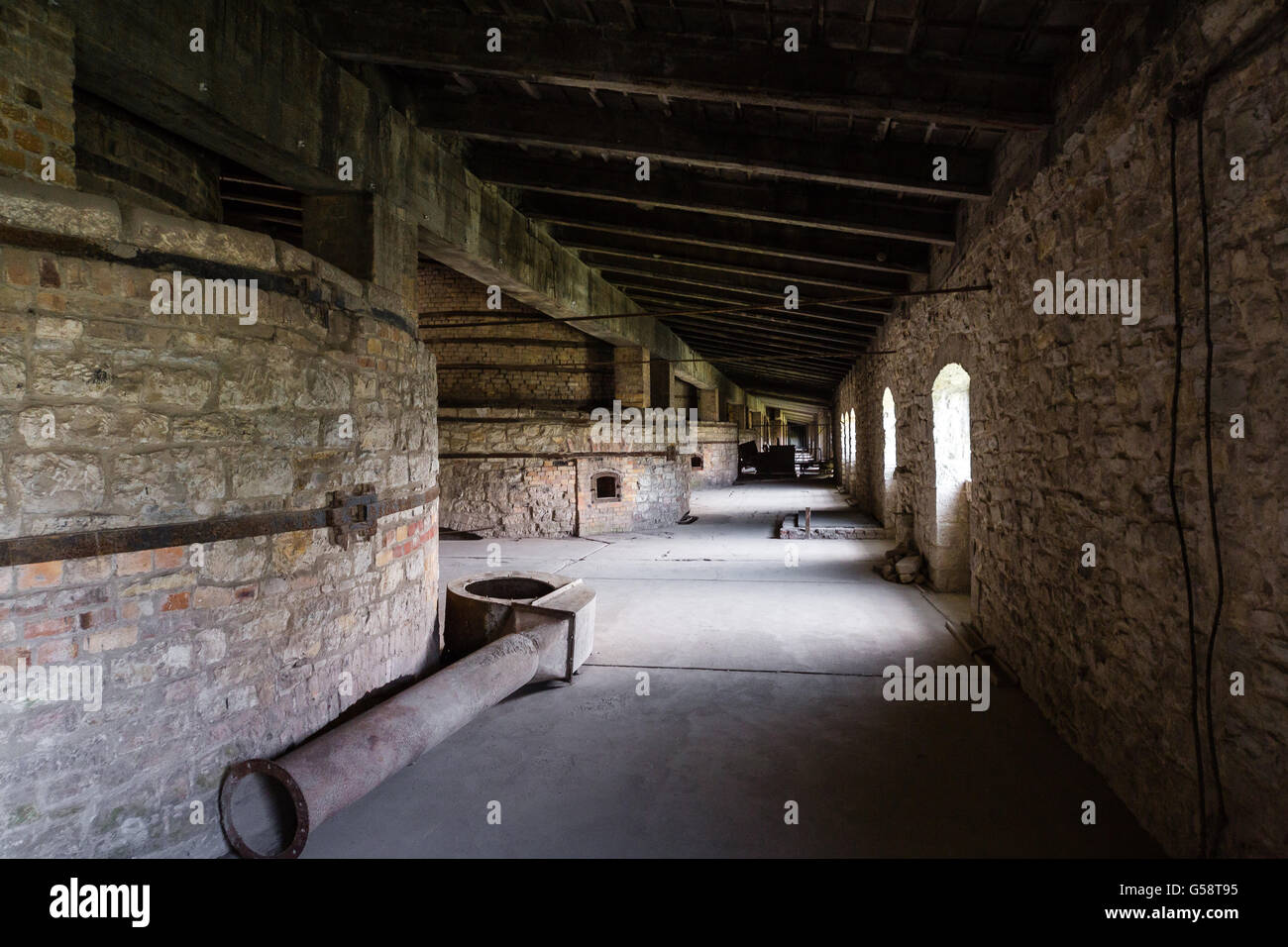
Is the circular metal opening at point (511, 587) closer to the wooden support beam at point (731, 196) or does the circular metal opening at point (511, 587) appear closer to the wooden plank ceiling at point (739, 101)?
the wooden plank ceiling at point (739, 101)

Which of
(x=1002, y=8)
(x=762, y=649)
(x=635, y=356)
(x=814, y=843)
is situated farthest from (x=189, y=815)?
(x=635, y=356)

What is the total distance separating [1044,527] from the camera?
12.5ft

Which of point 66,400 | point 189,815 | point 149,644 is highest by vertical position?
point 66,400

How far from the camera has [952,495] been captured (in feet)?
21.4

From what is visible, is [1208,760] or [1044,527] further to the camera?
[1044,527]

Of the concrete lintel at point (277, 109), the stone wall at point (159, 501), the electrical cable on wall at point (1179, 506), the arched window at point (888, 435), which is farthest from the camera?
the arched window at point (888, 435)

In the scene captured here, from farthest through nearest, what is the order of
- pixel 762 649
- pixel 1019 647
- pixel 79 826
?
pixel 762 649
pixel 1019 647
pixel 79 826

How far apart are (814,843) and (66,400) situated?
334 cm

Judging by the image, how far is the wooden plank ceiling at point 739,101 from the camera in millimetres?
3434

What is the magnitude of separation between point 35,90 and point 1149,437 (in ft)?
15.5

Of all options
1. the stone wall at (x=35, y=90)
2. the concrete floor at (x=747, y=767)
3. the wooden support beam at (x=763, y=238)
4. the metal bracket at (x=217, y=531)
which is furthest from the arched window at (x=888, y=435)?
the stone wall at (x=35, y=90)

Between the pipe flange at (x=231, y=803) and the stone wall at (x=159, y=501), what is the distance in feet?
0.16

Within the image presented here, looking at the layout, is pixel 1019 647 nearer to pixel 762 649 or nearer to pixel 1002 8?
pixel 762 649

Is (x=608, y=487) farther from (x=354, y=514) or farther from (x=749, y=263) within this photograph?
(x=354, y=514)
